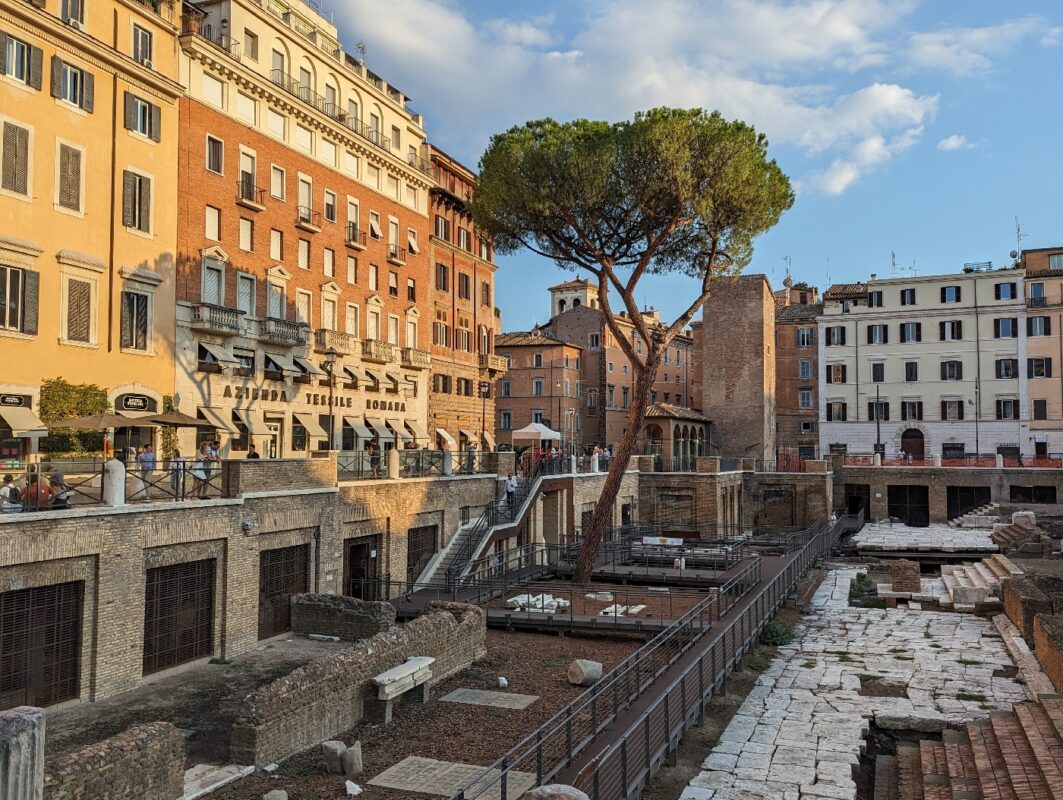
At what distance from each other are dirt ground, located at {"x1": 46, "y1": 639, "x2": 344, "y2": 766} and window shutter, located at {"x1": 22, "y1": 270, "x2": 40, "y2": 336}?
35.7 feet

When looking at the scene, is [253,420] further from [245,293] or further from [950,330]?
[950,330]

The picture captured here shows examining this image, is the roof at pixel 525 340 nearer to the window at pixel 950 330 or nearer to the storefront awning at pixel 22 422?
the window at pixel 950 330

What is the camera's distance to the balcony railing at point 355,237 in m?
37.7

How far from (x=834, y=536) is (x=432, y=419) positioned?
21.4 m

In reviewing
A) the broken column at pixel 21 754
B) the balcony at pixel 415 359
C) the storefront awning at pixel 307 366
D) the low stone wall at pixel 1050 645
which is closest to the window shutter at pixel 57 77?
the storefront awning at pixel 307 366

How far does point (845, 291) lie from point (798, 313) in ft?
24.4

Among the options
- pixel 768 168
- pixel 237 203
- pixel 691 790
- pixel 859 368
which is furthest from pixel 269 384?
pixel 859 368

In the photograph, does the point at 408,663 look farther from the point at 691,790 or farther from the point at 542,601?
the point at 542,601

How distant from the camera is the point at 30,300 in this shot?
23422mm

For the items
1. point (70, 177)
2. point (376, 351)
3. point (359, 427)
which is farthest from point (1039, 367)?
point (70, 177)

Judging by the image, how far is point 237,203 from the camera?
3139 cm

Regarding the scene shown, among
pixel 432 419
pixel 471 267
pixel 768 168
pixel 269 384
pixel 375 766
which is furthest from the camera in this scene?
pixel 471 267

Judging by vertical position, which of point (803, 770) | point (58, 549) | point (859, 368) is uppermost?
point (859, 368)

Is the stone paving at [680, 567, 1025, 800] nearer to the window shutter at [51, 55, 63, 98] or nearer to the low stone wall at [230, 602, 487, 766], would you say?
the low stone wall at [230, 602, 487, 766]
